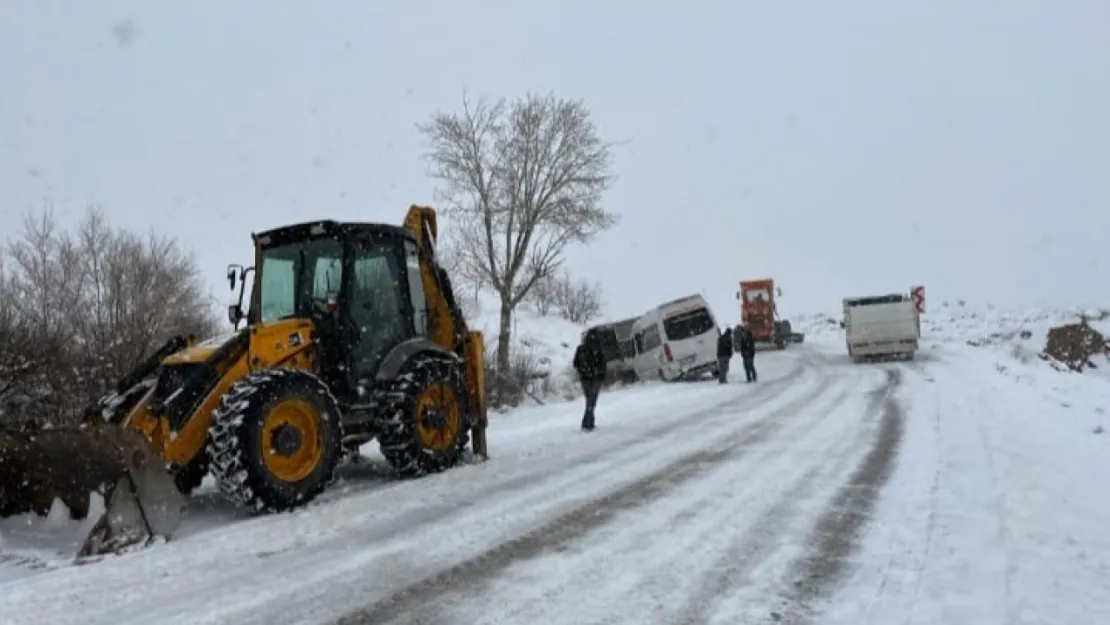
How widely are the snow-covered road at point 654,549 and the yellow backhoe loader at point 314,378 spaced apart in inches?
14.4

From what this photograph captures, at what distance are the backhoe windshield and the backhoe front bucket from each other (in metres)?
2.43

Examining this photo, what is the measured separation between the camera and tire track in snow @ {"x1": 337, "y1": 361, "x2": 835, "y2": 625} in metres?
4.31

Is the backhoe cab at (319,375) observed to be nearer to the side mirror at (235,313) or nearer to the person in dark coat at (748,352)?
the side mirror at (235,313)

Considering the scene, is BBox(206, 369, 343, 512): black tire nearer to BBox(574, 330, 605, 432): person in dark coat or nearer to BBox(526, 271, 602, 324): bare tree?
BBox(574, 330, 605, 432): person in dark coat

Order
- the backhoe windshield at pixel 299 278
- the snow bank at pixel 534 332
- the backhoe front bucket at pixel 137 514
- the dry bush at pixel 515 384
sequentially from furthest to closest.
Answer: the snow bank at pixel 534 332
the dry bush at pixel 515 384
the backhoe windshield at pixel 299 278
the backhoe front bucket at pixel 137 514

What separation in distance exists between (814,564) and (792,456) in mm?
4439

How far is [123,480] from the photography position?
575 centimetres

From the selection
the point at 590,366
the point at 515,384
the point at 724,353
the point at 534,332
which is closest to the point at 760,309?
the point at 534,332

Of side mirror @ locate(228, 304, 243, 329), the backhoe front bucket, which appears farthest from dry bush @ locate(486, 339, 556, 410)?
the backhoe front bucket

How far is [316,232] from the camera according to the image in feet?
26.9

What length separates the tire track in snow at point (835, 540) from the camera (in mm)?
4270

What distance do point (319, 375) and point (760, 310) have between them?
35686mm

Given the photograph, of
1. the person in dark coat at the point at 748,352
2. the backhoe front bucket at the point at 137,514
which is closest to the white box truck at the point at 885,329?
the person in dark coat at the point at 748,352

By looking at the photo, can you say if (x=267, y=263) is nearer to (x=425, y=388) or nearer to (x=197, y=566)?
(x=425, y=388)
